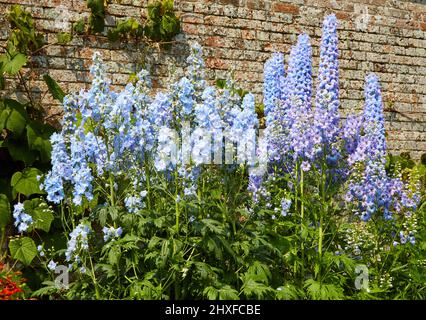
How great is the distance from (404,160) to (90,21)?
10.6ft

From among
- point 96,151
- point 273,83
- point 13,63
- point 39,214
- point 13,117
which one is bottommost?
point 39,214

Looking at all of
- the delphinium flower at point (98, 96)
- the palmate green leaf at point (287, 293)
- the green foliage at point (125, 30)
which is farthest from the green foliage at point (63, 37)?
the palmate green leaf at point (287, 293)

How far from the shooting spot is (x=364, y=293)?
11.5 ft

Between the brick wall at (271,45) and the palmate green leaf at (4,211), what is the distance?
3.00ft

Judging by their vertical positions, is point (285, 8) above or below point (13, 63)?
above

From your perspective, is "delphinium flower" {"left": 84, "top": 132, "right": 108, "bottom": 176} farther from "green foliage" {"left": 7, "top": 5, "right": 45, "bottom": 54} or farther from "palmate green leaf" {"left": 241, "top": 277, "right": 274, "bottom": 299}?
"green foliage" {"left": 7, "top": 5, "right": 45, "bottom": 54}

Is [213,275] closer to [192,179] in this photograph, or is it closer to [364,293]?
[192,179]

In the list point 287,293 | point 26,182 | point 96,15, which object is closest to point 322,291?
point 287,293

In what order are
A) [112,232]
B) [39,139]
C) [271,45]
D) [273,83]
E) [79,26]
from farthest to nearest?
[271,45] → [79,26] → [39,139] → [273,83] → [112,232]

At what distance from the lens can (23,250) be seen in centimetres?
436

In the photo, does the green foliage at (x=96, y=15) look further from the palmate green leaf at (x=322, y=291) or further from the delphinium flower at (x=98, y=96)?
the palmate green leaf at (x=322, y=291)

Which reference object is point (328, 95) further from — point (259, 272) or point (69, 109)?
point (69, 109)

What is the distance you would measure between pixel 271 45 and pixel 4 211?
2837 mm

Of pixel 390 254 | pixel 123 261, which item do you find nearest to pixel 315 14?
pixel 390 254
